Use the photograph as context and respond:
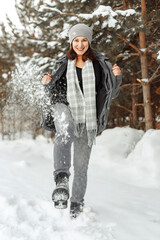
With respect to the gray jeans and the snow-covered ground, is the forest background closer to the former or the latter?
the gray jeans

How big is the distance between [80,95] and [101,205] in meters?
1.54

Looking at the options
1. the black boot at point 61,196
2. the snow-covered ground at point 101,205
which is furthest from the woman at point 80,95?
the black boot at point 61,196

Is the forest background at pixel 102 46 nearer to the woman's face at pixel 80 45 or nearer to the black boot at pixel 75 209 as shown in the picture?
the woman's face at pixel 80 45

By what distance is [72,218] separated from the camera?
8.14 ft

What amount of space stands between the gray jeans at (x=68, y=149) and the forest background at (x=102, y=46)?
0.67 meters

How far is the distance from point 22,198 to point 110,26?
423 centimetres

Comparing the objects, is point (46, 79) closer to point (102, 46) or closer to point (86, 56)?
point (86, 56)

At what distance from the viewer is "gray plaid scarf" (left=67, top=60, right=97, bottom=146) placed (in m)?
2.48

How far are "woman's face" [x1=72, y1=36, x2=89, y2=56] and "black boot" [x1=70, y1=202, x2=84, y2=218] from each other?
1673 millimetres

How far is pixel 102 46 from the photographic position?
20.0 feet

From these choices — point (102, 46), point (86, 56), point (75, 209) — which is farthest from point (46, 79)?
point (102, 46)

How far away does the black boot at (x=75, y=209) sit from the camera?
2.53 metres

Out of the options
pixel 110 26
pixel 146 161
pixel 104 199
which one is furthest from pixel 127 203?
pixel 110 26

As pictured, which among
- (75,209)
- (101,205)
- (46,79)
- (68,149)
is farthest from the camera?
(101,205)
